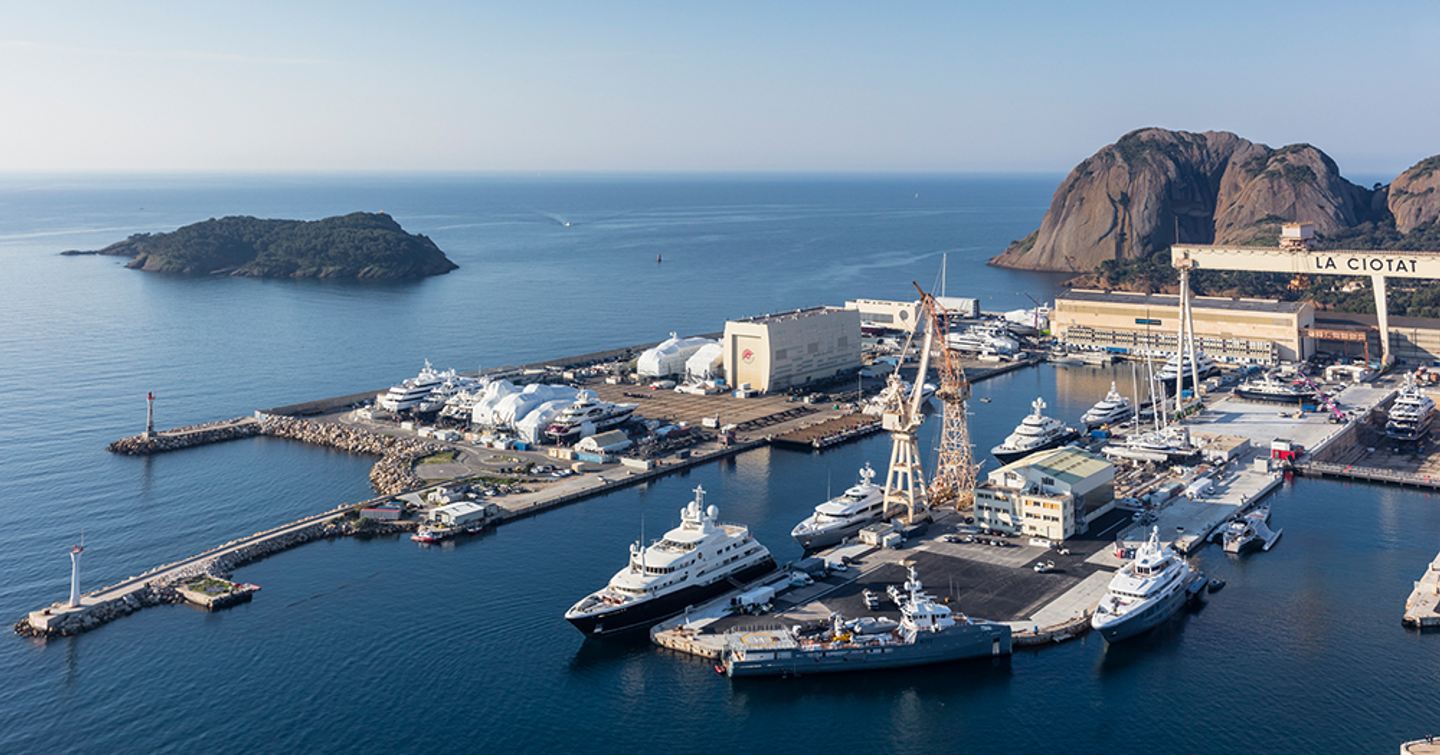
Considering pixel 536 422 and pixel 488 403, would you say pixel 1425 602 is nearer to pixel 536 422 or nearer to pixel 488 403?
pixel 536 422

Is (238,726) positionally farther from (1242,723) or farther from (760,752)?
(1242,723)

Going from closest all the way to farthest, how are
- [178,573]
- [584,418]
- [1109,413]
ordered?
[178,573] < [584,418] < [1109,413]

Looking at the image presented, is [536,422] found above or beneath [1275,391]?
beneath

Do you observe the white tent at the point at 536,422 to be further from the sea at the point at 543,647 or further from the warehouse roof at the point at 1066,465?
the warehouse roof at the point at 1066,465

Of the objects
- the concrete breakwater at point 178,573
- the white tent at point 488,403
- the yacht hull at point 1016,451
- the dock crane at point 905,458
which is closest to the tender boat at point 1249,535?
the dock crane at point 905,458

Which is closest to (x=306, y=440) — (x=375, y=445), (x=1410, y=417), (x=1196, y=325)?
(x=375, y=445)

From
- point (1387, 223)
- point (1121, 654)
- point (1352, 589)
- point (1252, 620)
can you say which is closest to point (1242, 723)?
point (1121, 654)
